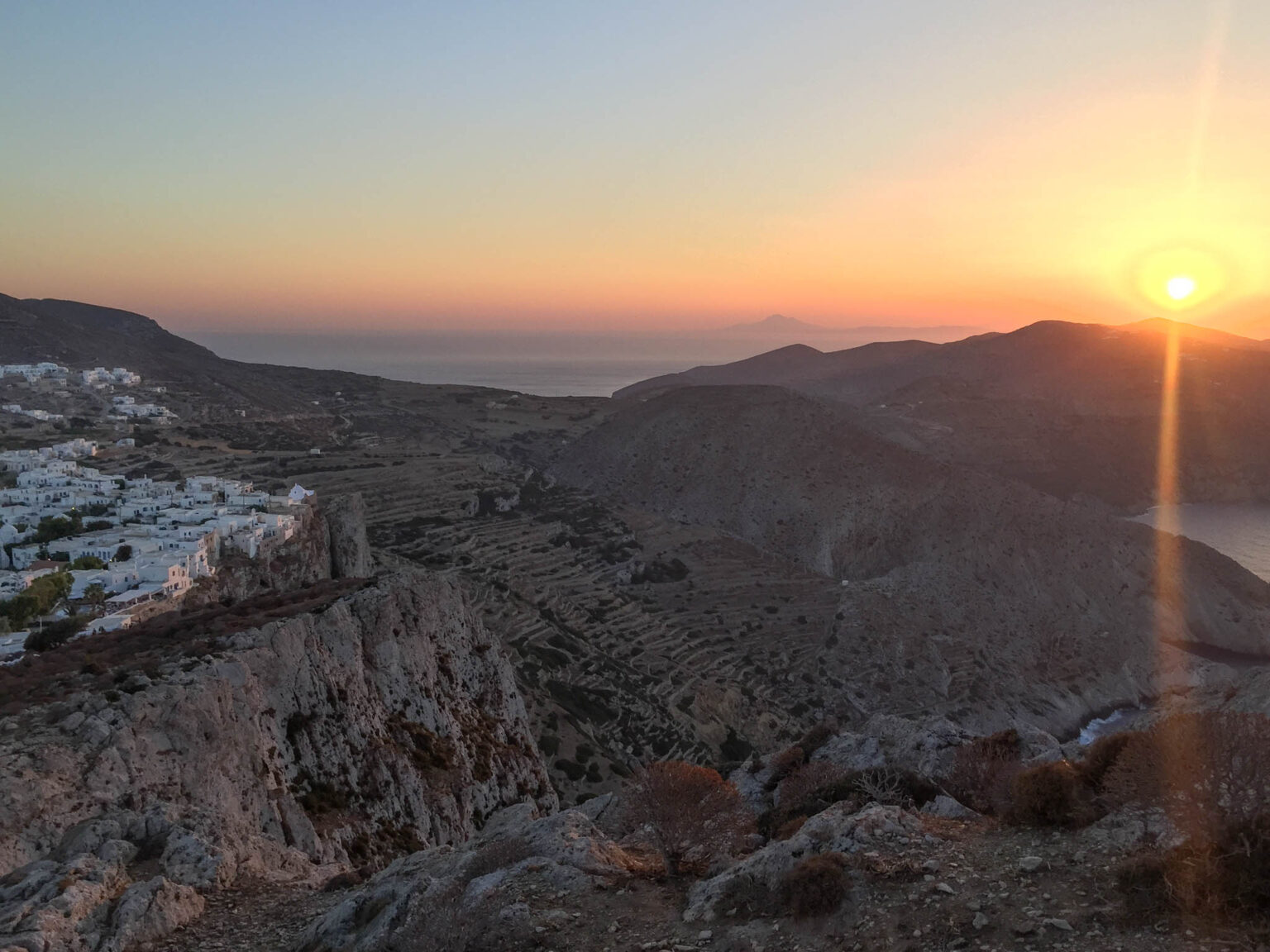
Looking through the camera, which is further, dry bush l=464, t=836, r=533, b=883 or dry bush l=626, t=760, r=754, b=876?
dry bush l=626, t=760, r=754, b=876

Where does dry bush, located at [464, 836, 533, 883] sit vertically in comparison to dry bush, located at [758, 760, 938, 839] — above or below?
above

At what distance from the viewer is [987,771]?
12.3 meters

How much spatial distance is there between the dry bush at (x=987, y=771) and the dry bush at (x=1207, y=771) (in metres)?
2.74

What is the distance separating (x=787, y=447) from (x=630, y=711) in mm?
40096

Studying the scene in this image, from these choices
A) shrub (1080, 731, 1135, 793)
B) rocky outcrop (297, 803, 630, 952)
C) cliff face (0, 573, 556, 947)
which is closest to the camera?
rocky outcrop (297, 803, 630, 952)

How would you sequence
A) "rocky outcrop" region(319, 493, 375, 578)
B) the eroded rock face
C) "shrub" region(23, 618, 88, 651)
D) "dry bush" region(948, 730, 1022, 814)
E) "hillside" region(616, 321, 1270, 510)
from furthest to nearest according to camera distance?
"hillside" region(616, 321, 1270, 510) → "rocky outcrop" region(319, 493, 375, 578) → "shrub" region(23, 618, 88, 651) → "dry bush" region(948, 730, 1022, 814) → the eroded rock face

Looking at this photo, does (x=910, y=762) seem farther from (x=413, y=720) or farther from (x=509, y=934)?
(x=413, y=720)

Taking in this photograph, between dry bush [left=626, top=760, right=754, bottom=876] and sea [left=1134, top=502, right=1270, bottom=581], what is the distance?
227 ft

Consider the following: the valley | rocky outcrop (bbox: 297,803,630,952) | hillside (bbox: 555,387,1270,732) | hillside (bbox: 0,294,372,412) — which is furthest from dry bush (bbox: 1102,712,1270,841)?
hillside (bbox: 0,294,372,412)

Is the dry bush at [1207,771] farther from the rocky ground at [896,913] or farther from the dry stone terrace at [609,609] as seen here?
the dry stone terrace at [609,609]

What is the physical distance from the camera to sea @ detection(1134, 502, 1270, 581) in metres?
67.6

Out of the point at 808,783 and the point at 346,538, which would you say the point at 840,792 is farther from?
the point at 346,538

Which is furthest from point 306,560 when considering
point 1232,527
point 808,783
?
point 1232,527

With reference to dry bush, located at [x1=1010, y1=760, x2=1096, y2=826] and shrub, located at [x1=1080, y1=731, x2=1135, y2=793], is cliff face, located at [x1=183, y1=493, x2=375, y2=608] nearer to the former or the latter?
dry bush, located at [x1=1010, y1=760, x2=1096, y2=826]
